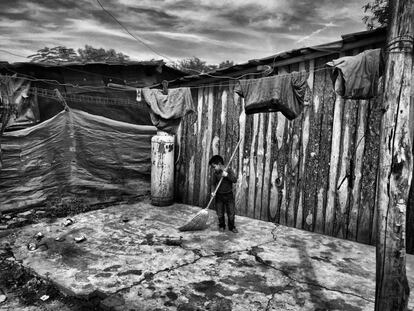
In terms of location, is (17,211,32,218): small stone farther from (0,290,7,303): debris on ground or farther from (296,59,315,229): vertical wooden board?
(296,59,315,229): vertical wooden board

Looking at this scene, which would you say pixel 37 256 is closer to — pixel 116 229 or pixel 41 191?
pixel 116 229

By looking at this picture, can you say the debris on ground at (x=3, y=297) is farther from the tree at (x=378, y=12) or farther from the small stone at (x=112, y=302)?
the tree at (x=378, y=12)

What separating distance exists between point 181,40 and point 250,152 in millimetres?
30110

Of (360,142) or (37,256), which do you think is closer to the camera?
(37,256)

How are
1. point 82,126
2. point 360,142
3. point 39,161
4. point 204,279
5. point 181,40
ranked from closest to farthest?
point 204,279 < point 360,142 < point 39,161 < point 82,126 < point 181,40

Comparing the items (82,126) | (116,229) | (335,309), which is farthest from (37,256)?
(335,309)

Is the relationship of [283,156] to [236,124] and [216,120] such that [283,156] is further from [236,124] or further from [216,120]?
[216,120]

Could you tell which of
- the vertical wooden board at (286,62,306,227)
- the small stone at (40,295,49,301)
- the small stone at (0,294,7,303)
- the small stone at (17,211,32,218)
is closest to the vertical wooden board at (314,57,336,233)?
the vertical wooden board at (286,62,306,227)

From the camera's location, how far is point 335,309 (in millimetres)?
3545

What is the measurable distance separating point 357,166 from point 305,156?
1.01 metres

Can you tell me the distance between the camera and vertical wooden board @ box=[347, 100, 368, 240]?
560cm

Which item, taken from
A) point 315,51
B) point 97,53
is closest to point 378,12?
point 315,51

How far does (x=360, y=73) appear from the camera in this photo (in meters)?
3.63

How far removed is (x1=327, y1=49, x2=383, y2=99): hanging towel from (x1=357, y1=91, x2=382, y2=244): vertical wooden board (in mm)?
1969
